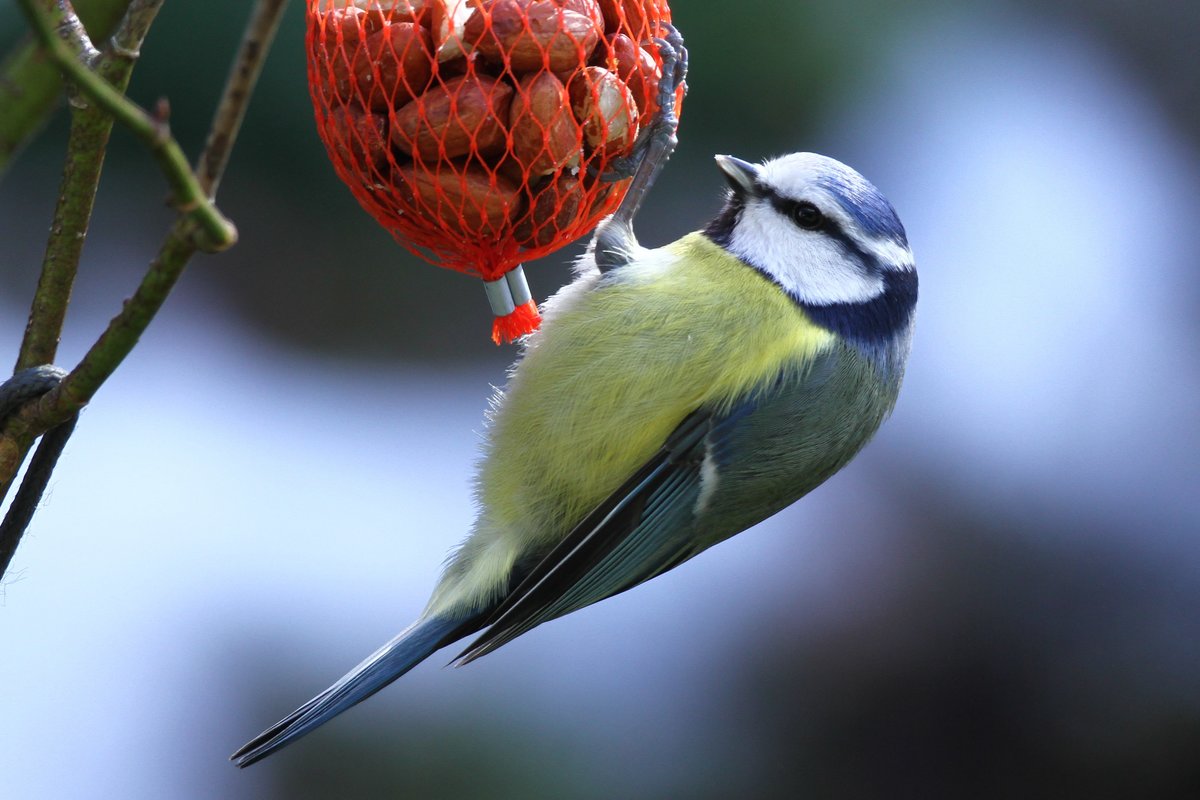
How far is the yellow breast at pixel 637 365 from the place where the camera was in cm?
143

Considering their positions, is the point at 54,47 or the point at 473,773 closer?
the point at 54,47

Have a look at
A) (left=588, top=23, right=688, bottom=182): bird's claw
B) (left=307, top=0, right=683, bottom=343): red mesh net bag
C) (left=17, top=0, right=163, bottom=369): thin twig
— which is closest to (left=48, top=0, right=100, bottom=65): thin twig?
(left=17, top=0, right=163, bottom=369): thin twig

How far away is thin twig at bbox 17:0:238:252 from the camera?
22.8 inches

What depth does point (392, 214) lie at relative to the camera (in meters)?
A: 1.39

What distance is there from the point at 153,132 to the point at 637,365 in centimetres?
90

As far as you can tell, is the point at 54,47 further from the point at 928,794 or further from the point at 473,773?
the point at 928,794

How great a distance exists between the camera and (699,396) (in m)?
1.43

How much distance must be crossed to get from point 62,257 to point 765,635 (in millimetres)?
2588

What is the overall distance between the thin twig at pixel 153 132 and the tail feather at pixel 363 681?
2.46 ft

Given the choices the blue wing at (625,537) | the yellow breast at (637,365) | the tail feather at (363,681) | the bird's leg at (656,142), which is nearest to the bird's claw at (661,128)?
the bird's leg at (656,142)

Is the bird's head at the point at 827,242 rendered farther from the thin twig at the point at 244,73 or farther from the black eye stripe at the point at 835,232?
the thin twig at the point at 244,73

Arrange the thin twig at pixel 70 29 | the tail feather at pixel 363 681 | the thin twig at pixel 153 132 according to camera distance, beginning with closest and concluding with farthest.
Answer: the thin twig at pixel 153 132, the thin twig at pixel 70 29, the tail feather at pixel 363 681

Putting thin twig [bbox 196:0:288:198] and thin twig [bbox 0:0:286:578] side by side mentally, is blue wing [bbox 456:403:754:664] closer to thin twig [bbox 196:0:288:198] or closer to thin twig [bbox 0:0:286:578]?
thin twig [bbox 0:0:286:578]

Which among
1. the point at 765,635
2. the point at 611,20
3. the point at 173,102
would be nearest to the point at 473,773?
the point at 765,635
